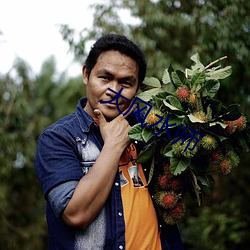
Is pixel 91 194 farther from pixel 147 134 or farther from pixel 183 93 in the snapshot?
pixel 183 93

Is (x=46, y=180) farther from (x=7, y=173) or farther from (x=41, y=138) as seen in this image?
(x=7, y=173)

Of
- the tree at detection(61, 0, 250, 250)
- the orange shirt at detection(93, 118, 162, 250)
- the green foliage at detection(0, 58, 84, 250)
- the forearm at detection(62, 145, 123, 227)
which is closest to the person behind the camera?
the forearm at detection(62, 145, 123, 227)

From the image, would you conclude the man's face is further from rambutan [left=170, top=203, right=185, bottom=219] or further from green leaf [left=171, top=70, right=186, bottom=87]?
rambutan [left=170, top=203, right=185, bottom=219]

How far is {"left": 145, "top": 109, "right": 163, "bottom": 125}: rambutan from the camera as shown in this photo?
1.96 metres

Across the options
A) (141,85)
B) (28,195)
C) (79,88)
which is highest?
(79,88)

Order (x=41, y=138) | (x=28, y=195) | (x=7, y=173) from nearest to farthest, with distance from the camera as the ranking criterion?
(x=41, y=138) < (x=7, y=173) < (x=28, y=195)

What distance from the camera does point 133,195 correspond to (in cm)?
197

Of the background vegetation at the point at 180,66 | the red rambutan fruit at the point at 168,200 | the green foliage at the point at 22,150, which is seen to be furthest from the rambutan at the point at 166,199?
the green foliage at the point at 22,150

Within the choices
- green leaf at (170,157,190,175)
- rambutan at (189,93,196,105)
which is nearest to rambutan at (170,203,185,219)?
green leaf at (170,157,190,175)

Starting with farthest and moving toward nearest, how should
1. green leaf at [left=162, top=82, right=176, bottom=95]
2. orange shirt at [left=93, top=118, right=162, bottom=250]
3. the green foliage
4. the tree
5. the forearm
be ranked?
1. the green foliage
2. the tree
3. green leaf at [left=162, top=82, right=176, bottom=95]
4. orange shirt at [left=93, top=118, right=162, bottom=250]
5. the forearm

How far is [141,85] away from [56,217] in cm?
75

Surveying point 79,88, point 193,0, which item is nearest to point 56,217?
point 193,0

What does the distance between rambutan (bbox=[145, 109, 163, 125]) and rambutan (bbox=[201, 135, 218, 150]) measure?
0.68 ft

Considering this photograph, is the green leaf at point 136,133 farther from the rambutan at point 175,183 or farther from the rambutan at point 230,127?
the rambutan at point 230,127
